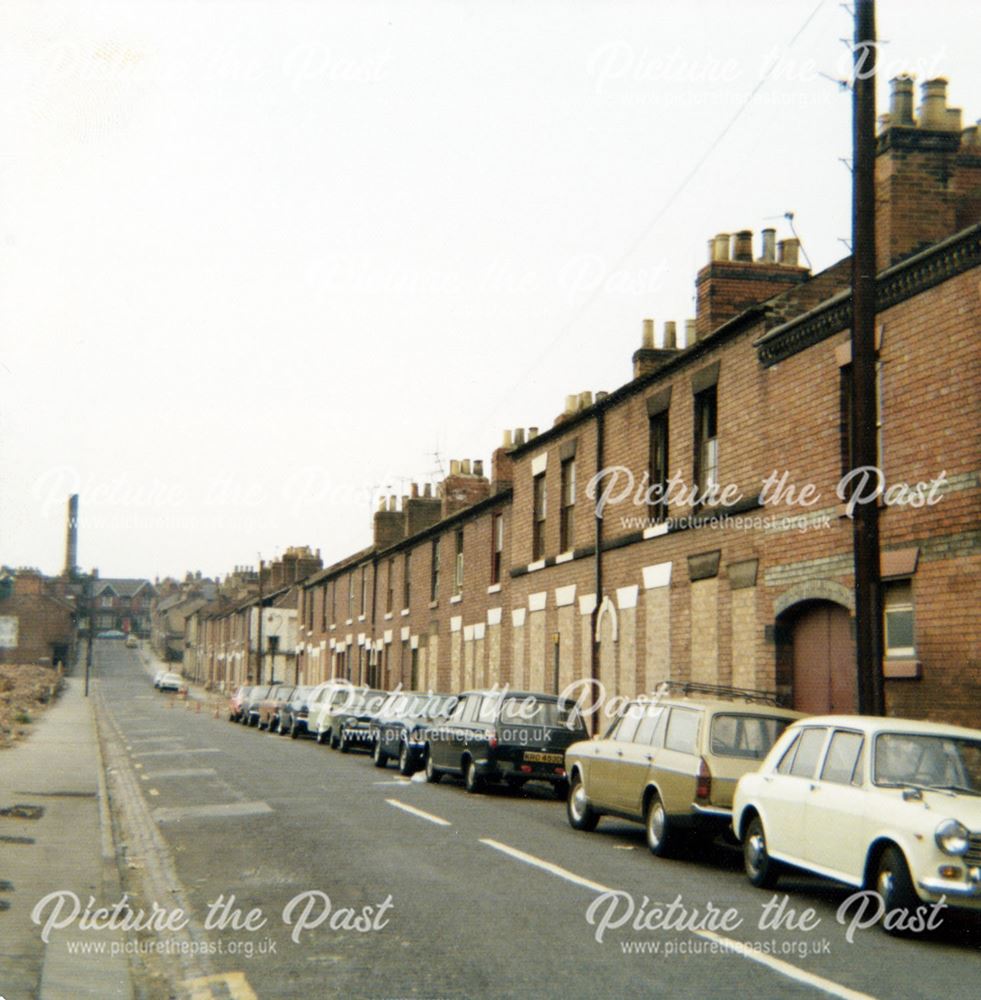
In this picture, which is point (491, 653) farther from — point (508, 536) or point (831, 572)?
point (831, 572)

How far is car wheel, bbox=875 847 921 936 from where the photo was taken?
957 centimetres

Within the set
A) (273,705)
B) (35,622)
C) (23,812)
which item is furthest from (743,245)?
(35,622)

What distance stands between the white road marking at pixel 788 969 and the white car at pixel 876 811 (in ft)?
4.17

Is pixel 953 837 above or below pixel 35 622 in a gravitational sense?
below

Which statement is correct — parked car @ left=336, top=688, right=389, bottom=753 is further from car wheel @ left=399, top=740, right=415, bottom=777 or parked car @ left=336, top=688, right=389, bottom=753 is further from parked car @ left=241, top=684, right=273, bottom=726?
parked car @ left=241, top=684, right=273, bottom=726

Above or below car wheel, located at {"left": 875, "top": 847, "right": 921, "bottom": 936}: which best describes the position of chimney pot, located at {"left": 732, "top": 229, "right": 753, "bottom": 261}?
above

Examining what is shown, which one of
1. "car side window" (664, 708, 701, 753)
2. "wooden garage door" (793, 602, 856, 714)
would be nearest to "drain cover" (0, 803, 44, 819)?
"car side window" (664, 708, 701, 753)

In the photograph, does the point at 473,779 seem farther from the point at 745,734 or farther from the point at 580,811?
the point at 745,734

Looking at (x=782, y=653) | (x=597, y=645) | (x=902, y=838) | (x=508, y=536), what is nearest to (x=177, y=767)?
(x=597, y=645)

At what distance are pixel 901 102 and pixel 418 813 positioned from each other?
1117cm

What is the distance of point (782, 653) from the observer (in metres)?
19.0

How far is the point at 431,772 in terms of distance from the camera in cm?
2372

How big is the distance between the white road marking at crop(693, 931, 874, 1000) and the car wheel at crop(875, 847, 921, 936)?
3.95 feet

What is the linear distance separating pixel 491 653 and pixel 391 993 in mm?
26892
